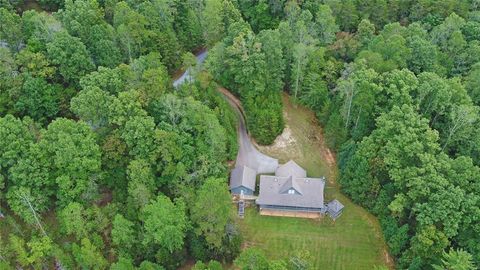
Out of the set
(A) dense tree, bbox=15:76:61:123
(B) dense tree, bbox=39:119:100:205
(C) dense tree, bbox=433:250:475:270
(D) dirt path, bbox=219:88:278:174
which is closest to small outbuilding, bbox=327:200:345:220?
(D) dirt path, bbox=219:88:278:174

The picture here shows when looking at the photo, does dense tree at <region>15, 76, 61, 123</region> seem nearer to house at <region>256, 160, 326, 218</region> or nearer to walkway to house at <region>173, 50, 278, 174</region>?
walkway to house at <region>173, 50, 278, 174</region>

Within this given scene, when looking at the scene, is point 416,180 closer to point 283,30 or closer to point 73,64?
point 283,30

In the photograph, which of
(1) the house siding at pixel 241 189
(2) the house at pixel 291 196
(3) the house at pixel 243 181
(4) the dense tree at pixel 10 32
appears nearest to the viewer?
(2) the house at pixel 291 196

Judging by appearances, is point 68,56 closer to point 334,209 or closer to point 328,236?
point 334,209

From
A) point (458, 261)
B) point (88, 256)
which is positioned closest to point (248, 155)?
point (88, 256)

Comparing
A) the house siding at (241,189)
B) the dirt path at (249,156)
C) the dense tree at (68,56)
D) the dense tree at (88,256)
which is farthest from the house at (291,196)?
the dense tree at (68,56)

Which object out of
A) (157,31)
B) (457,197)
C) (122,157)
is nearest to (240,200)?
(122,157)

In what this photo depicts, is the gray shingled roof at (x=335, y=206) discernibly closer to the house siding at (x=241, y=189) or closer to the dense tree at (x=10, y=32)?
the house siding at (x=241, y=189)
